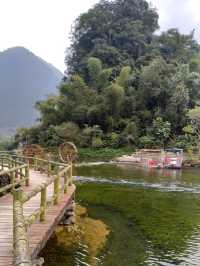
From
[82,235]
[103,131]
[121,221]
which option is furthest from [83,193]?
[103,131]

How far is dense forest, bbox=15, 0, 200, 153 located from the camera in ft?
136

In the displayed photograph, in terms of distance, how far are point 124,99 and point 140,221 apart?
30504 mm

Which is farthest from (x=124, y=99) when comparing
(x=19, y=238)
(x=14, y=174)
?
(x=19, y=238)

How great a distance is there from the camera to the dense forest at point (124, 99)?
136 feet

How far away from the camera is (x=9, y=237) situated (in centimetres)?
704

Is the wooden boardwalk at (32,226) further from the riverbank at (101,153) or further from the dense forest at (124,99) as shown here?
the dense forest at (124,99)

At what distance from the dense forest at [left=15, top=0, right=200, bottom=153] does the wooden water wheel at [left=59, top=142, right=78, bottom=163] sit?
23.7 metres

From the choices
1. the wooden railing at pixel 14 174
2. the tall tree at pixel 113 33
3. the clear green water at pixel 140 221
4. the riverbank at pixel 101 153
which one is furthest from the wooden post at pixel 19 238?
the tall tree at pixel 113 33

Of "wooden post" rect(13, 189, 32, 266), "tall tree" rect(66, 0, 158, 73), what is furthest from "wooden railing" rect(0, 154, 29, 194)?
"tall tree" rect(66, 0, 158, 73)

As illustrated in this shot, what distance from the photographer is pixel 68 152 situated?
16.4 metres

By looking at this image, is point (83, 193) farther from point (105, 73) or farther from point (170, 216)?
point (105, 73)

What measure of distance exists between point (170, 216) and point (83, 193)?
5802mm

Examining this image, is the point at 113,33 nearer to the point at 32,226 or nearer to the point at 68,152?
the point at 68,152

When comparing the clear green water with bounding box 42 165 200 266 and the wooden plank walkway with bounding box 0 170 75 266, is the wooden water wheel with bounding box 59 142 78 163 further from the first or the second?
the wooden plank walkway with bounding box 0 170 75 266
